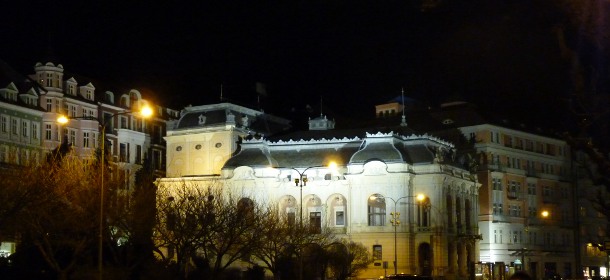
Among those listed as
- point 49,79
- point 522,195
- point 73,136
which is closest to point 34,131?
point 49,79

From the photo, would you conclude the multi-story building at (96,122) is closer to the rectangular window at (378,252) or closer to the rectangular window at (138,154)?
the rectangular window at (138,154)

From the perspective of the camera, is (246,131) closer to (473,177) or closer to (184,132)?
(184,132)

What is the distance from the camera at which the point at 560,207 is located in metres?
142

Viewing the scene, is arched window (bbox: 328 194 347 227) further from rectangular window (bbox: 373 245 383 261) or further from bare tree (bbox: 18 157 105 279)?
bare tree (bbox: 18 157 105 279)

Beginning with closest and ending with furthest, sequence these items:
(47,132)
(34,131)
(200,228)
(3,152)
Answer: (200,228)
(3,152)
(34,131)
(47,132)

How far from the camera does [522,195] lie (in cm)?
13438

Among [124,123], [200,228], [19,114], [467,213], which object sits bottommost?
[200,228]

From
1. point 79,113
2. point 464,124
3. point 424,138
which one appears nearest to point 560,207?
point 464,124

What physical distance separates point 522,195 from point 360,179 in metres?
32.1

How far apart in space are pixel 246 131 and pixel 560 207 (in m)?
49.2

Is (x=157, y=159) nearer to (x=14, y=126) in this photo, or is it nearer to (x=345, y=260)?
(x=14, y=126)

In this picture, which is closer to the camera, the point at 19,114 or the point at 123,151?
the point at 19,114

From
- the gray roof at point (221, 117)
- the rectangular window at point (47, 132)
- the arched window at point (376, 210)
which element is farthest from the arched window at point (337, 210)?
the rectangular window at point (47, 132)

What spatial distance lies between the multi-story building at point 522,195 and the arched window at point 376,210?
807 inches
